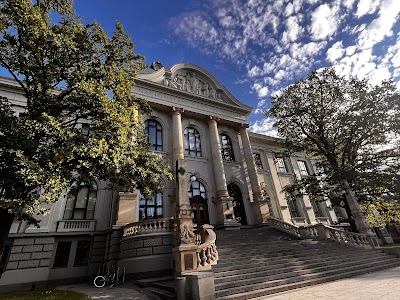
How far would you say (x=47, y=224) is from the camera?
1314cm

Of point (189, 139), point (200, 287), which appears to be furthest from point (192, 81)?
point (200, 287)

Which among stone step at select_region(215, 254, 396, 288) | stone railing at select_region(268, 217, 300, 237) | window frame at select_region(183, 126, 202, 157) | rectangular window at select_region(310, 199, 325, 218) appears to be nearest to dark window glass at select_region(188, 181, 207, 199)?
window frame at select_region(183, 126, 202, 157)

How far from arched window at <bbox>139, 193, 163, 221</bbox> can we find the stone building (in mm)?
73

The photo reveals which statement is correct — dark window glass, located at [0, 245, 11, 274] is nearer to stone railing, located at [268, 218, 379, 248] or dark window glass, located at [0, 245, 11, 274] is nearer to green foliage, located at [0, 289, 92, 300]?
green foliage, located at [0, 289, 92, 300]

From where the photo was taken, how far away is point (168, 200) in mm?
16766

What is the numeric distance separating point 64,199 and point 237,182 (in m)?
14.4

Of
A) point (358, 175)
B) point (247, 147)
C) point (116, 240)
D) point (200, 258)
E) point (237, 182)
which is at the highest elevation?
point (247, 147)

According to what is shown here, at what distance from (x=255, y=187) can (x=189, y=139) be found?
25.9 ft

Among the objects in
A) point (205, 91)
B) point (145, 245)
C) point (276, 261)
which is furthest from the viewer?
point (205, 91)

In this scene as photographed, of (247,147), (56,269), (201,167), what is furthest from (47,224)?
(247,147)

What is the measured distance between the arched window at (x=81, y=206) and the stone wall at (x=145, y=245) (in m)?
4.23

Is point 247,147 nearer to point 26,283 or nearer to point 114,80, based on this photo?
point 114,80

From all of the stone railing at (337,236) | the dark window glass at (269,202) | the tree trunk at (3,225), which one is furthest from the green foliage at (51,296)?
the dark window glass at (269,202)

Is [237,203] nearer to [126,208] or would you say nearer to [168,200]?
[168,200]
